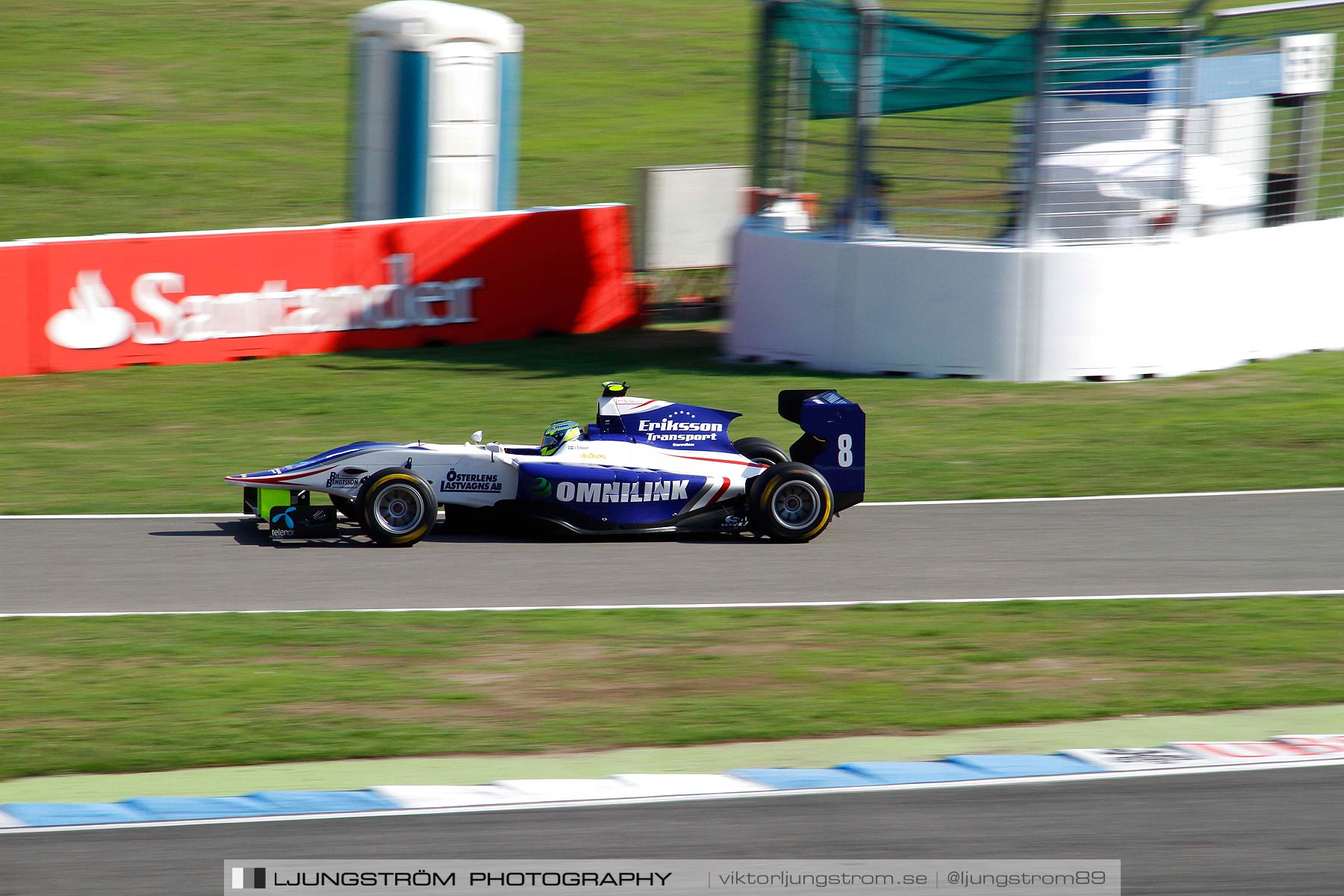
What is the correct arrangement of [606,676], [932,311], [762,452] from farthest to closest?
[932,311], [762,452], [606,676]

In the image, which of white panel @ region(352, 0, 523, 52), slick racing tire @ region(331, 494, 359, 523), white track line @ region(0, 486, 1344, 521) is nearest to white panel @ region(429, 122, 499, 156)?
white panel @ region(352, 0, 523, 52)

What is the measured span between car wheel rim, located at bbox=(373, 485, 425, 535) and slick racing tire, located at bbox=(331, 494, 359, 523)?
0.22m

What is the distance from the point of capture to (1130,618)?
940 centimetres

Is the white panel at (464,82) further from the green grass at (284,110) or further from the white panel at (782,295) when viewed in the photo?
the green grass at (284,110)

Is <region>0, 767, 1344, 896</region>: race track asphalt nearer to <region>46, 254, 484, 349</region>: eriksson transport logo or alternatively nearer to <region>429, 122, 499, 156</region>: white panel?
<region>46, 254, 484, 349</region>: eriksson transport logo

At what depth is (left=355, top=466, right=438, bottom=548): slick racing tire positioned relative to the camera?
35.0 feet

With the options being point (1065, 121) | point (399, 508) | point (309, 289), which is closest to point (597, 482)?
point (399, 508)

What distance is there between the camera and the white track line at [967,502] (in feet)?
38.4

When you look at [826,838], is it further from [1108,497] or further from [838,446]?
[1108,497]

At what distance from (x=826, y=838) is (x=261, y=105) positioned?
3456 cm

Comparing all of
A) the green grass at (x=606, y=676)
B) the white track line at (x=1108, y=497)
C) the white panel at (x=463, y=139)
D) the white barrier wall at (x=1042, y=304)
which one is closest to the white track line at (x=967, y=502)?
the white track line at (x=1108, y=497)

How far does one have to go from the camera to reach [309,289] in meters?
19.0

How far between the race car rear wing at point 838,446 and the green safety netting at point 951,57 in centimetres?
763

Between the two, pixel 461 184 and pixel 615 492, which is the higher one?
pixel 461 184
